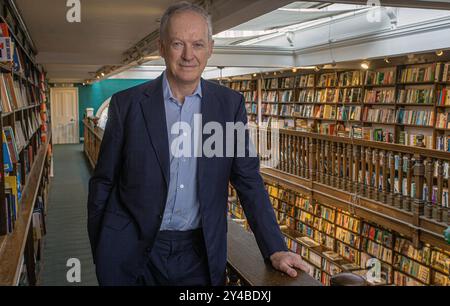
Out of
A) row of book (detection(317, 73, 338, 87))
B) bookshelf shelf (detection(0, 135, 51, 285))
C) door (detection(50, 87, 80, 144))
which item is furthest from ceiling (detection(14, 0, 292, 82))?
door (detection(50, 87, 80, 144))

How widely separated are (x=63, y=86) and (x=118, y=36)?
643 inches

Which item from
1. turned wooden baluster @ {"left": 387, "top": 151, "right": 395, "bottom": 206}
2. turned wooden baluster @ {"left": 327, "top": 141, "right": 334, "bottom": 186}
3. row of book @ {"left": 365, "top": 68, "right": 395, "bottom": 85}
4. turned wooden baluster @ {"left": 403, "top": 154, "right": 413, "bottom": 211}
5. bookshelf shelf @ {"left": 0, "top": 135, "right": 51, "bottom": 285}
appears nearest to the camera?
bookshelf shelf @ {"left": 0, "top": 135, "right": 51, "bottom": 285}

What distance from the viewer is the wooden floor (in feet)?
17.0

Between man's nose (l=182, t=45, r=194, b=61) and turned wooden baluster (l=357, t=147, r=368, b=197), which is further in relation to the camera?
turned wooden baluster (l=357, t=147, r=368, b=197)

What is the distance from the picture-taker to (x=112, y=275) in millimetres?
1404

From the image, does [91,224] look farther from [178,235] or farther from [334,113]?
[334,113]

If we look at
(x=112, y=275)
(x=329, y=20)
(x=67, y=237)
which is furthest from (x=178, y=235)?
(x=329, y=20)

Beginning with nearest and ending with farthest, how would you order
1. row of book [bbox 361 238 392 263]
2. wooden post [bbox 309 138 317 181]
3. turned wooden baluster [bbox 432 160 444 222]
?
turned wooden baluster [bbox 432 160 444 222] < row of book [bbox 361 238 392 263] < wooden post [bbox 309 138 317 181]

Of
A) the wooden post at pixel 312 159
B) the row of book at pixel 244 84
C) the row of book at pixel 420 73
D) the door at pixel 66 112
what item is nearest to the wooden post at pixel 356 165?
the wooden post at pixel 312 159

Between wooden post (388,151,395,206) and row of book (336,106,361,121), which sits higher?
row of book (336,106,361,121)

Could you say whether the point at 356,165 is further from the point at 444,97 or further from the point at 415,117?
the point at 444,97

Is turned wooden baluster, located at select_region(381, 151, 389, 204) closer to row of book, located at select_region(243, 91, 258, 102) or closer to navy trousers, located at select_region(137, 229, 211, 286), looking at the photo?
navy trousers, located at select_region(137, 229, 211, 286)

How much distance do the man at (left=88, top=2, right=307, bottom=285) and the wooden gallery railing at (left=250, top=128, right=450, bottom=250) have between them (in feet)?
17.0

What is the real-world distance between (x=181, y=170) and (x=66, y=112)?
2186 cm
